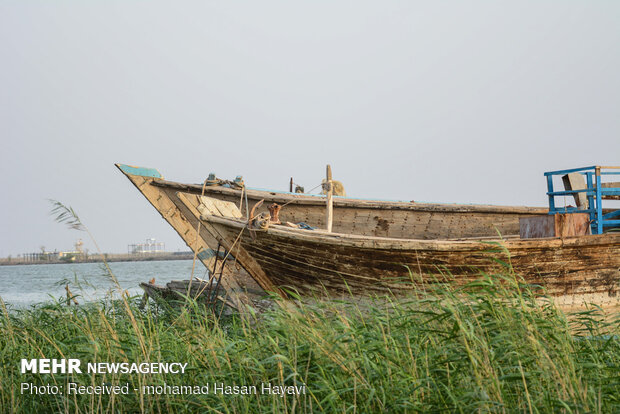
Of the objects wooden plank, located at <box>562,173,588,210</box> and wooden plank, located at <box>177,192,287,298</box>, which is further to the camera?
wooden plank, located at <box>562,173,588,210</box>

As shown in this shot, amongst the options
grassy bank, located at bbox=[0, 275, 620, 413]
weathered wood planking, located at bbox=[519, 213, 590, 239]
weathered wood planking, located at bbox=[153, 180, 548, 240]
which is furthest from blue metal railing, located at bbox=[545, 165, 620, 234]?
grassy bank, located at bbox=[0, 275, 620, 413]

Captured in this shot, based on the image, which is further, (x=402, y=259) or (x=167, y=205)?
(x=167, y=205)

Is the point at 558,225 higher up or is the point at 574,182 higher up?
the point at 574,182

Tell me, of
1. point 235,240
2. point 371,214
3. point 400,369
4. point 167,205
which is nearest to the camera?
point 400,369

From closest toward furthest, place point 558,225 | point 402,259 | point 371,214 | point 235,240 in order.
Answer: point 402,259
point 235,240
point 558,225
point 371,214

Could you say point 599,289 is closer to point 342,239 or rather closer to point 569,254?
point 569,254

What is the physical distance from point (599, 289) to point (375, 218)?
4703mm

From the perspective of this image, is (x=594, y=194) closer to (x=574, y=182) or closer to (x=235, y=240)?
(x=574, y=182)

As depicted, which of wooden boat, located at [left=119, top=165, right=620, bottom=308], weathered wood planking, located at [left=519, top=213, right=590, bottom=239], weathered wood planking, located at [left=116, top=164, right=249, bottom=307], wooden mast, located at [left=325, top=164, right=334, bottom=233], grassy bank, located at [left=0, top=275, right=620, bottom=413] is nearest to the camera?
grassy bank, located at [left=0, top=275, right=620, bottom=413]

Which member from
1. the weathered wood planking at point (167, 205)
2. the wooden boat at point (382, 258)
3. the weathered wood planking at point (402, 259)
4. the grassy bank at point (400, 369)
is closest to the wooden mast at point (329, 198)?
the wooden boat at point (382, 258)

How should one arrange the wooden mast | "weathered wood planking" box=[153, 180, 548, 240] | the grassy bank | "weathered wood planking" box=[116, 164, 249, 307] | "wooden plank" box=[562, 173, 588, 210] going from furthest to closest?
"weathered wood planking" box=[153, 180, 548, 240]
"weathered wood planking" box=[116, 164, 249, 307]
"wooden plank" box=[562, 173, 588, 210]
the wooden mast
the grassy bank

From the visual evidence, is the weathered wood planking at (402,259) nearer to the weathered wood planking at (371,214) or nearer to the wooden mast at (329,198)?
the wooden mast at (329,198)

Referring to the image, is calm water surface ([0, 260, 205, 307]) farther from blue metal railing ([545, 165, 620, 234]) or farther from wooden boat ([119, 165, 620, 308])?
blue metal railing ([545, 165, 620, 234])

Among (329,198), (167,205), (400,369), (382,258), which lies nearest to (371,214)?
(329,198)
